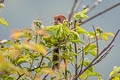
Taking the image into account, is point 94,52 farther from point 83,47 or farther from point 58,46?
point 58,46

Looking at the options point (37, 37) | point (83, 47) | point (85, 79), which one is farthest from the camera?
point (85, 79)

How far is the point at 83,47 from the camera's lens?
1.57 meters

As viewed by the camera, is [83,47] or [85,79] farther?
[85,79]

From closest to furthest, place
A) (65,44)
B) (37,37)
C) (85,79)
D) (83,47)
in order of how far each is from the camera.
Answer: (37,37) < (65,44) < (83,47) < (85,79)

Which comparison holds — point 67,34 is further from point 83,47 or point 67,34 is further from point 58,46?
point 83,47

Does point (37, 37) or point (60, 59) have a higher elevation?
point (37, 37)

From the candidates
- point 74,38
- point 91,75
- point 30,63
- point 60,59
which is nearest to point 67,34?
point 74,38

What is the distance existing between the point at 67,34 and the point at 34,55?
235mm

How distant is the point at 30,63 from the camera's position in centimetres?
151

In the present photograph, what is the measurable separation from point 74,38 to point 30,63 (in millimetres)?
319

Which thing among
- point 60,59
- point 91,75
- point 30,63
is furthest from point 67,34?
point 91,75

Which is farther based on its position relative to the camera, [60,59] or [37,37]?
[60,59]

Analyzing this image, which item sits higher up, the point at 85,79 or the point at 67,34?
the point at 67,34

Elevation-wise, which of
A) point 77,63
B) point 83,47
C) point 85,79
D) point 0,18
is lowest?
point 85,79
